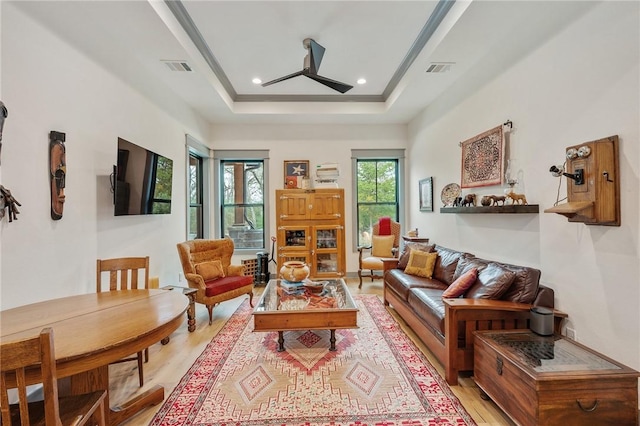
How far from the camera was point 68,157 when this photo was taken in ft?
7.57

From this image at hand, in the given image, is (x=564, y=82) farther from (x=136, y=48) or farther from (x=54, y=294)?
(x=54, y=294)

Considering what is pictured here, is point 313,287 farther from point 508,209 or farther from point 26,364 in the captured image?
point 26,364

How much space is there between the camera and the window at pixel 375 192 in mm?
5543

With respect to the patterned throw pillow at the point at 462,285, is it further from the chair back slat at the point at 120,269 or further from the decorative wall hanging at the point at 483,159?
the chair back slat at the point at 120,269

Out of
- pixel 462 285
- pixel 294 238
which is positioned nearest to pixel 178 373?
pixel 462 285

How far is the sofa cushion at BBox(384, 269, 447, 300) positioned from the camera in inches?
122

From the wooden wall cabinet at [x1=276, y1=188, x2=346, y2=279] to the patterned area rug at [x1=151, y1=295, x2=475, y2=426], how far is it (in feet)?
6.41

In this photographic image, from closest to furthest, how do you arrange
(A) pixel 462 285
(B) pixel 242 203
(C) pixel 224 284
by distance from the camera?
(A) pixel 462 285, (C) pixel 224 284, (B) pixel 242 203

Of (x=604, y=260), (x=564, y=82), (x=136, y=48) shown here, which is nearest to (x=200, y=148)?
(x=136, y=48)

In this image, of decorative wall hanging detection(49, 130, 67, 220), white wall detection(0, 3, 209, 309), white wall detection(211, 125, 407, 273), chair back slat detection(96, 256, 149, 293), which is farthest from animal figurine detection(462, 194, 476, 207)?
decorative wall hanging detection(49, 130, 67, 220)

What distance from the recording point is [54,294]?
7.06 feet

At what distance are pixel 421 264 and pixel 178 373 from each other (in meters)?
2.85

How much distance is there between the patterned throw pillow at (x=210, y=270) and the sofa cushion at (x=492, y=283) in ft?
9.48

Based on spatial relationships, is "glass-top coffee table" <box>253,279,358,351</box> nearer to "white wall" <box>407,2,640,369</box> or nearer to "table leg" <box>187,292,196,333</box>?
"table leg" <box>187,292,196,333</box>
